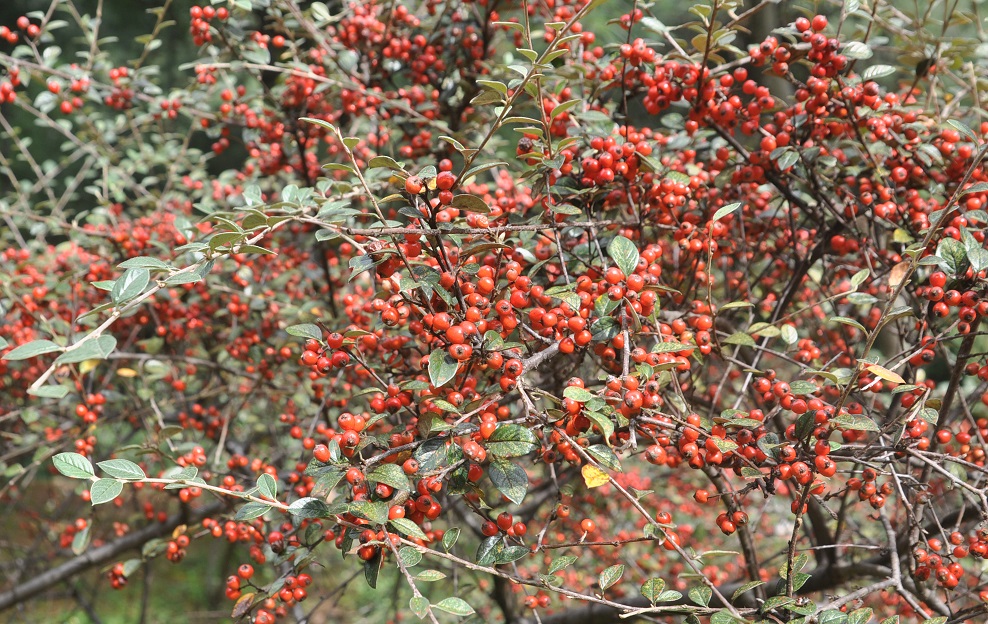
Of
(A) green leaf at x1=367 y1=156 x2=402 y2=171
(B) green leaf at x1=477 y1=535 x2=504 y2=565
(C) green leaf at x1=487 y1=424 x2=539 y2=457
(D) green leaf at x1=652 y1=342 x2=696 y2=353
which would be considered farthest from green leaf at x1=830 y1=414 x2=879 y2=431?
(A) green leaf at x1=367 y1=156 x2=402 y2=171

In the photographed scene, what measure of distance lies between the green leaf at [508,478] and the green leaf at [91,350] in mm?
612

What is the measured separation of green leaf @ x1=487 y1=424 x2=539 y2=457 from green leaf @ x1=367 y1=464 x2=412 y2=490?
148mm

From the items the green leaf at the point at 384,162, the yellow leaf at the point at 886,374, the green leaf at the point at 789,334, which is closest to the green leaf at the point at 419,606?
the green leaf at the point at 384,162

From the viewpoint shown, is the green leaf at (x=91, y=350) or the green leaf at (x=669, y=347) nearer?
the green leaf at (x=91, y=350)

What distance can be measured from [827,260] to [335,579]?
474cm

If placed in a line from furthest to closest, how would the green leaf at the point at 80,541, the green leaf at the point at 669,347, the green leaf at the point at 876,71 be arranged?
the green leaf at the point at 80,541, the green leaf at the point at 876,71, the green leaf at the point at 669,347

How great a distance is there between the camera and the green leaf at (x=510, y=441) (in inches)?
44.5

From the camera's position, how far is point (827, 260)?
1986mm

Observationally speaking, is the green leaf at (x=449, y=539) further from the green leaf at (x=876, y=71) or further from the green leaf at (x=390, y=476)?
the green leaf at (x=876, y=71)

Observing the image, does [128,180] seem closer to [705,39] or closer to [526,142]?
[526,142]

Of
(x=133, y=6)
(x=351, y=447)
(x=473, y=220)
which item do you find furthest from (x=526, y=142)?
(x=133, y=6)

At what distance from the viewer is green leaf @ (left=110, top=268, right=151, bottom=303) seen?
44.8 inches

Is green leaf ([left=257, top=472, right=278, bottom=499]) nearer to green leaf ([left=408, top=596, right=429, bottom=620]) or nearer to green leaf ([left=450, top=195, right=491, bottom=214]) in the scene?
green leaf ([left=408, top=596, right=429, bottom=620])

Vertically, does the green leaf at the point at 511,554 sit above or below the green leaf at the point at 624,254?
below
